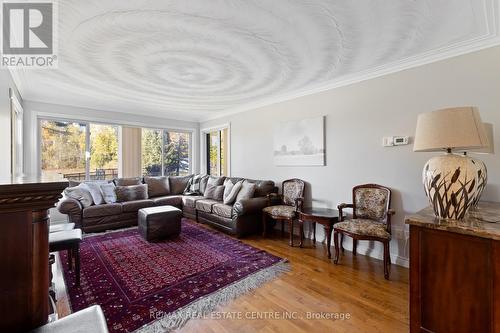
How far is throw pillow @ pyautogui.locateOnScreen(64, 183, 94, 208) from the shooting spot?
4059 millimetres

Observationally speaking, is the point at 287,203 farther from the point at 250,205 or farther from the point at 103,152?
the point at 103,152

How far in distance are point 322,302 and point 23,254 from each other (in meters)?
2.19

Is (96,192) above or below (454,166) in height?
below

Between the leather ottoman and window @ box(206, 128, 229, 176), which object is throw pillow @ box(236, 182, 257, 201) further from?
window @ box(206, 128, 229, 176)

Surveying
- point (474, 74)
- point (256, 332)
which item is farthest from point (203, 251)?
point (474, 74)

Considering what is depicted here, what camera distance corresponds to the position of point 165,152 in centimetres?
627

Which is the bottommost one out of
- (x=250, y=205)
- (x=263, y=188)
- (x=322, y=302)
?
(x=322, y=302)

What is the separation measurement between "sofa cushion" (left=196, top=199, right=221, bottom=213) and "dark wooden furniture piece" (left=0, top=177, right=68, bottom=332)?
3.79m

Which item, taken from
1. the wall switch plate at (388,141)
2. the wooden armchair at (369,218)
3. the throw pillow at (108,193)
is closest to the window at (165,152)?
the throw pillow at (108,193)

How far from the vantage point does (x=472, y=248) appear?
1.26 m

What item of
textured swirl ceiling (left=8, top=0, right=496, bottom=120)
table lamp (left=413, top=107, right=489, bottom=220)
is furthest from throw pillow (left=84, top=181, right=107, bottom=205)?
table lamp (left=413, top=107, right=489, bottom=220)

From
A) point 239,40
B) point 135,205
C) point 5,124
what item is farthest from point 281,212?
point 5,124

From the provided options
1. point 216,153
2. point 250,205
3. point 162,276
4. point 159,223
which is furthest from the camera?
point 216,153

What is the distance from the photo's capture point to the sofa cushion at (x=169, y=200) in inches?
195
